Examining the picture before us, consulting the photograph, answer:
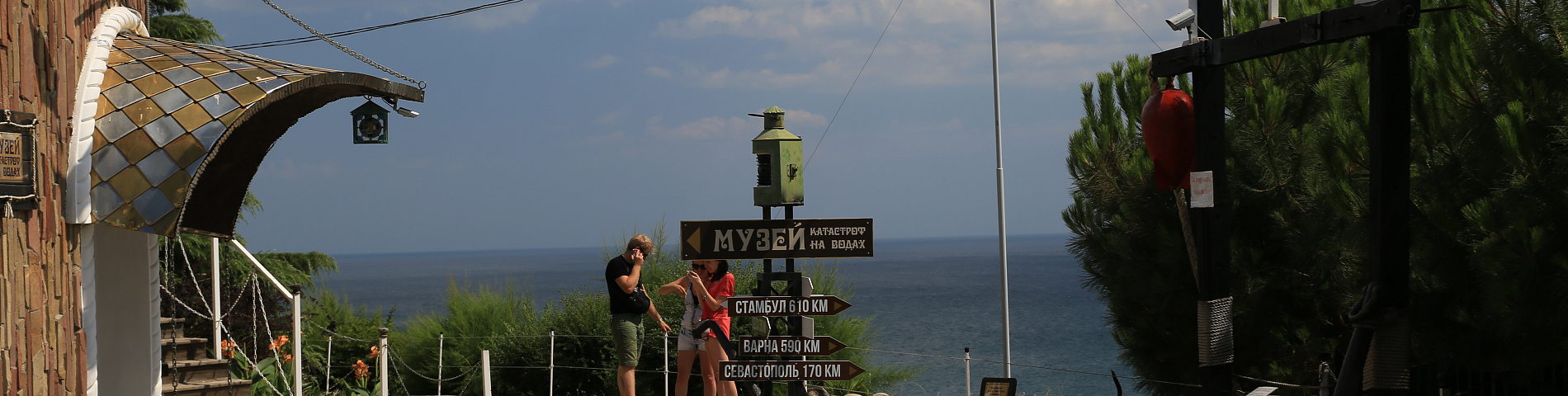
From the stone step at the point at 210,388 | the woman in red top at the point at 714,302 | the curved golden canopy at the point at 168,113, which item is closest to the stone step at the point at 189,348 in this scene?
the stone step at the point at 210,388

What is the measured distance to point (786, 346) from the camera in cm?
757

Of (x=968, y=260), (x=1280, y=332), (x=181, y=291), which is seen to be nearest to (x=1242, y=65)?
(x=1280, y=332)

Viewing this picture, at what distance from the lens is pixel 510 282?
69.5 feet

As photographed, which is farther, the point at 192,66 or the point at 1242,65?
the point at 1242,65

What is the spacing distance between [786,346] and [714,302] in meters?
0.65

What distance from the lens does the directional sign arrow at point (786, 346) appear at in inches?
298

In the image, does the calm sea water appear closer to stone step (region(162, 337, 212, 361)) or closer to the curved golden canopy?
stone step (region(162, 337, 212, 361))

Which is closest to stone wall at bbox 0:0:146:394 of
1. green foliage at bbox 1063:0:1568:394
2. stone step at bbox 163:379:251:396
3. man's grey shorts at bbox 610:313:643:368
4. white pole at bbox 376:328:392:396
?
stone step at bbox 163:379:251:396

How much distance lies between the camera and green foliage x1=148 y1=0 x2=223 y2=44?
15367 mm

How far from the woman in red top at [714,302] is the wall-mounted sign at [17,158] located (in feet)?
13.3

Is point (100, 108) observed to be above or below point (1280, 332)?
above

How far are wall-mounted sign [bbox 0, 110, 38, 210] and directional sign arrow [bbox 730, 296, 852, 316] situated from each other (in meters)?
4.12

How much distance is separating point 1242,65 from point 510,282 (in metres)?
15.2

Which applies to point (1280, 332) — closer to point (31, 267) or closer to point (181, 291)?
point (31, 267)
